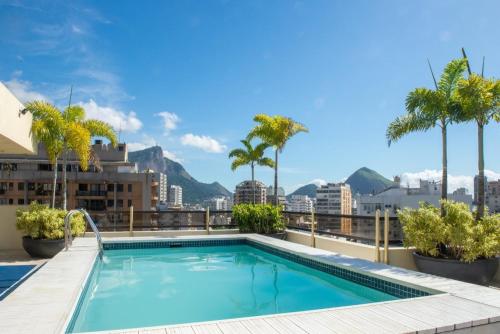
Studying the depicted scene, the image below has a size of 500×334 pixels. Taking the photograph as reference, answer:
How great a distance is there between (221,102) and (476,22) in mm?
17147

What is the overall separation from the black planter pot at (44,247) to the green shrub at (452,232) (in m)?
7.22

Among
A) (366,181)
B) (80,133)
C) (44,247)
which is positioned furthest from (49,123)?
(366,181)

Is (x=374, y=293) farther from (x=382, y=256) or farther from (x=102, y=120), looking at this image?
(x=102, y=120)

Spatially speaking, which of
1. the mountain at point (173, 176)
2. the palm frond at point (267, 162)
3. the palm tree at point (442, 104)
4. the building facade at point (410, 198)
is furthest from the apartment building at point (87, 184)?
the mountain at point (173, 176)

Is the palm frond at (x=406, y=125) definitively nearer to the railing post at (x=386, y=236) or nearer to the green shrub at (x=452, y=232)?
the green shrub at (x=452, y=232)

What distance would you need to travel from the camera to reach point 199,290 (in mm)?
6656

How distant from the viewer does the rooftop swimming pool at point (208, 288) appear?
5285mm

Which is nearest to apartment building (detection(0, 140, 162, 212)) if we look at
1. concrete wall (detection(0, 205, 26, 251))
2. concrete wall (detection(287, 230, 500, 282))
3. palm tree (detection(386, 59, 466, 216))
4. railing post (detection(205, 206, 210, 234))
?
railing post (detection(205, 206, 210, 234))

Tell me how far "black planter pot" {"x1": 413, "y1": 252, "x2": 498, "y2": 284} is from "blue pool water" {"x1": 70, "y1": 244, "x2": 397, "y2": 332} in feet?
4.12

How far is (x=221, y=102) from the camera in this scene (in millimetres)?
26547

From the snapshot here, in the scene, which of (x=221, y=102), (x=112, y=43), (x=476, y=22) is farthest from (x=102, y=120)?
(x=221, y=102)

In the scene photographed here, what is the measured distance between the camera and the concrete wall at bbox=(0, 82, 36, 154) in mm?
6238

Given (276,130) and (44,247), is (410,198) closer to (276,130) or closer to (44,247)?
(276,130)

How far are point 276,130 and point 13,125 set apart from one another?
8310 millimetres
